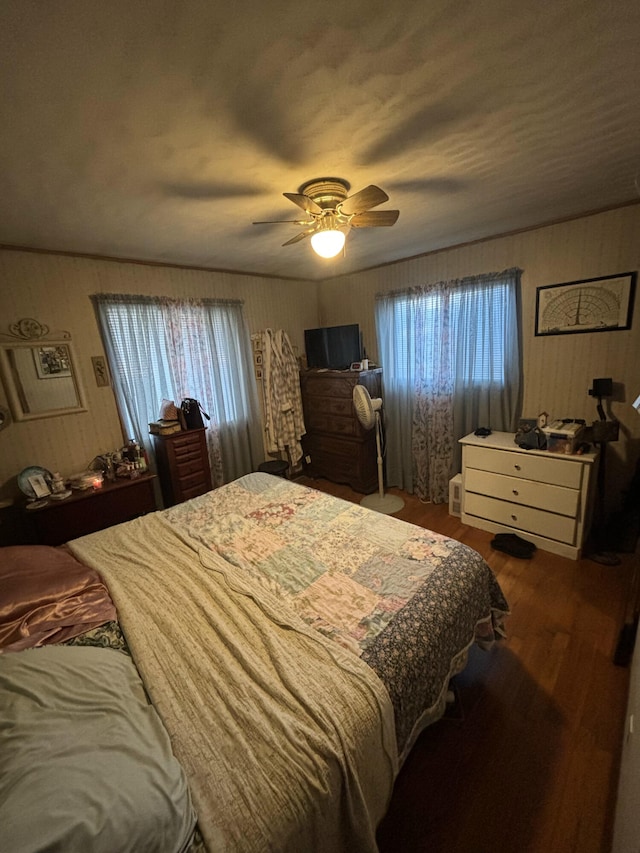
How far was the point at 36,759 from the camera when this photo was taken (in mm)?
708

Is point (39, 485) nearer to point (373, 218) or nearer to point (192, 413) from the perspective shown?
point (192, 413)

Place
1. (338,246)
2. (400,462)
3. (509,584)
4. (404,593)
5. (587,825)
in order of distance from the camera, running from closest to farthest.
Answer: (587,825)
(404,593)
(338,246)
(509,584)
(400,462)

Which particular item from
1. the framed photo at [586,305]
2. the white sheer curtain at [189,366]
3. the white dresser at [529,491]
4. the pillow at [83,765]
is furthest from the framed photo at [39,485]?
the framed photo at [586,305]

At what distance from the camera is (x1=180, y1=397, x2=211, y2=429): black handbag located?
3.02m

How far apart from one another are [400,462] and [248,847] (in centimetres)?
326

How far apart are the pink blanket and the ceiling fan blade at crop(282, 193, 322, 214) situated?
187 cm

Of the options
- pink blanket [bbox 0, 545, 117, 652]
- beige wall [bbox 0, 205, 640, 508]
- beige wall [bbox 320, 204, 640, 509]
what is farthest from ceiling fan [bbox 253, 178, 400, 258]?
pink blanket [bbox 0, 545, 117, 652]

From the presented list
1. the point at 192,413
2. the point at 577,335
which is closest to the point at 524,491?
the point at 577,335

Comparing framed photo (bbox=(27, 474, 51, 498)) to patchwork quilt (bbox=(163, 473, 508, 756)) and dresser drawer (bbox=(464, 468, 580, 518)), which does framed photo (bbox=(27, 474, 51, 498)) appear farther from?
dresser drawer (bbox=(464, 468, 580, 518))

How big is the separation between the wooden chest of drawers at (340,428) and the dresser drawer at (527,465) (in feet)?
3.60

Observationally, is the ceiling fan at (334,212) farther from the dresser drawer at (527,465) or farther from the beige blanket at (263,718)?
the dresser drawer at (527,465)

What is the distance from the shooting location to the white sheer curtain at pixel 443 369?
290cm

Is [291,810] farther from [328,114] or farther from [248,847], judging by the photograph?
[328,114]

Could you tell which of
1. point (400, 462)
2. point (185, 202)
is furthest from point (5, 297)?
point (400, 462)
